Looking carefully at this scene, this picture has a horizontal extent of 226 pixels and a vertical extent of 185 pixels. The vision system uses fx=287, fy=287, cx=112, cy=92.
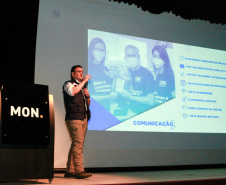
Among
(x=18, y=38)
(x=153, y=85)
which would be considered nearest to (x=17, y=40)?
(x=18, y=38)

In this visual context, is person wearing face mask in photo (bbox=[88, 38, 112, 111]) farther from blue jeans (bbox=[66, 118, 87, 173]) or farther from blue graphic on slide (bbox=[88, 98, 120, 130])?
blue jeans (bbox=[66, 118, 87, 173])

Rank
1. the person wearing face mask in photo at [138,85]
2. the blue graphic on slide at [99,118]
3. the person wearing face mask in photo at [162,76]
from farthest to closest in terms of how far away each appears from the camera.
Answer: the person wearing face mask in photo at [162,76] → the person wearing face mask in photo at [138,85] → the blue graphic on slide at [99,118]

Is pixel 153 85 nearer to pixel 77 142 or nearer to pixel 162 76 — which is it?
pixel 162 76

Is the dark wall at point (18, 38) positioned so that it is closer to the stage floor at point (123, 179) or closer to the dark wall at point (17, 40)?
the dark wall at point (17, 40)

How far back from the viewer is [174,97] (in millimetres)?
4203

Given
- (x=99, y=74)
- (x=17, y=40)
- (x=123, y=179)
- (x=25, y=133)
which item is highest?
(x=17, y=40)

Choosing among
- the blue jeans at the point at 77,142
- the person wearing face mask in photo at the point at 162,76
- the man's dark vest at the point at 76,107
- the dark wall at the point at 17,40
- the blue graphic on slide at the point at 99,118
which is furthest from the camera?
the person wearing face mask in photo at the point at 162,76

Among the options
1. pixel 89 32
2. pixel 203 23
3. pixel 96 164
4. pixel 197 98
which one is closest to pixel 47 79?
pixel 89 32

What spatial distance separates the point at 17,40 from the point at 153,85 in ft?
6.28

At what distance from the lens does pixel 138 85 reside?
4.00 m

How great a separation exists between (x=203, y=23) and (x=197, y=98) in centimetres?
136

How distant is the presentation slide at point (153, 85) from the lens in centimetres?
382

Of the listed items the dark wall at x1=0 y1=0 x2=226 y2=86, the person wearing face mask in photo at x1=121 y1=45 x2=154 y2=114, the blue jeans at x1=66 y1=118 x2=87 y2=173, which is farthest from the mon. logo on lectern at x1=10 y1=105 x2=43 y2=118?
the person wearing face mask in photo at x1=121 y1=45 x2=154 y2=114

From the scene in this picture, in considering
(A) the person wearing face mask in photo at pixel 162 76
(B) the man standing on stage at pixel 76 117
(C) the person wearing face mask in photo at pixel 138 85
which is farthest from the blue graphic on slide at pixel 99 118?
(A) the person wearing face mask in photo at pixel 162 76
